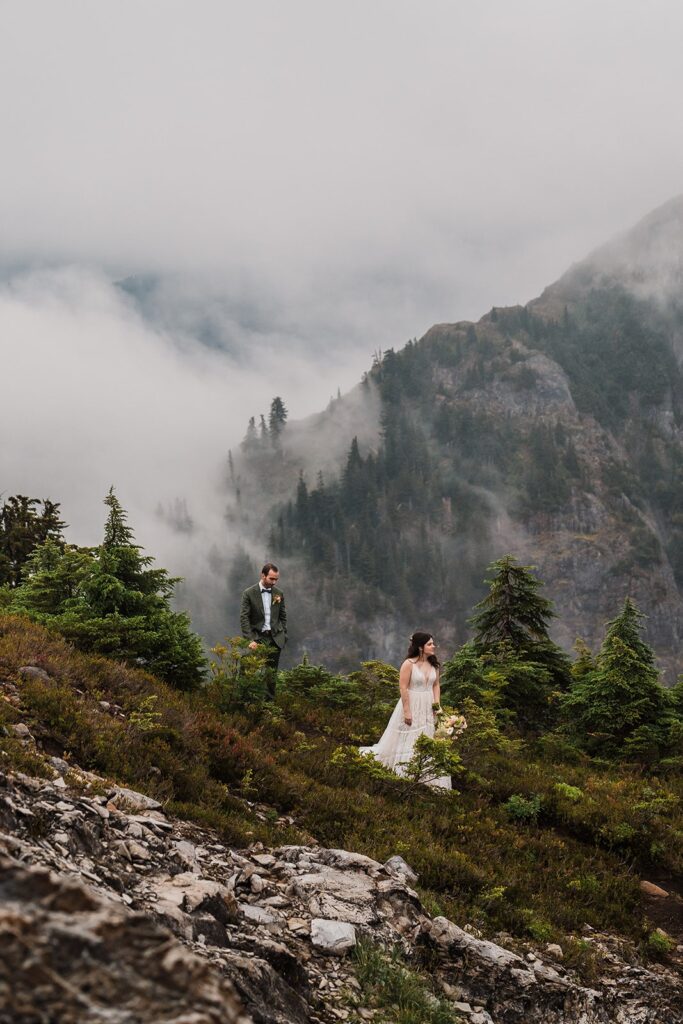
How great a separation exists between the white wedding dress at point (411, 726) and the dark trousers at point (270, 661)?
225 centimetres

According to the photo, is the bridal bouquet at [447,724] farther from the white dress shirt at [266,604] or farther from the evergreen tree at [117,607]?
the evergreen tree at [117,607]

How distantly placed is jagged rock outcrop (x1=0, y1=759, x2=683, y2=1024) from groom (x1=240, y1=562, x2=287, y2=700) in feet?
19.6

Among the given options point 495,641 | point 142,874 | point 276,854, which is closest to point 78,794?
point 142,874

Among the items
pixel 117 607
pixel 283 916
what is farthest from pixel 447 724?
pixel 117 607

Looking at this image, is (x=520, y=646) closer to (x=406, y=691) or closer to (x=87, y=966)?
(x=406, y=691)

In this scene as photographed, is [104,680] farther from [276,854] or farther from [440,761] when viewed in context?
[440,761]

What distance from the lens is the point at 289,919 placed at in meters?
5.41

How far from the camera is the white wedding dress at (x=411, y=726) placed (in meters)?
10.9

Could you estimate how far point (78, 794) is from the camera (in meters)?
5.84

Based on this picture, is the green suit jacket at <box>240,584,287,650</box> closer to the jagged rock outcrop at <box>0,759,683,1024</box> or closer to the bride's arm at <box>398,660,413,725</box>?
the bride's arm at <box>398,660,413,725</box>

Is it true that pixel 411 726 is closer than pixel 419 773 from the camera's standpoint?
No

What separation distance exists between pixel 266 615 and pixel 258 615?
157mm

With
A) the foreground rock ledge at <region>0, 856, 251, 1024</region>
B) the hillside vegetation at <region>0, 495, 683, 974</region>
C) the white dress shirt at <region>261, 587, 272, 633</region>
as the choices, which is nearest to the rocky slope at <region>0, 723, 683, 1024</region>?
the hillside vegetation at <region>0, 495, 683, 974</region>

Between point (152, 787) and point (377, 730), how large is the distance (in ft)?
24.2
